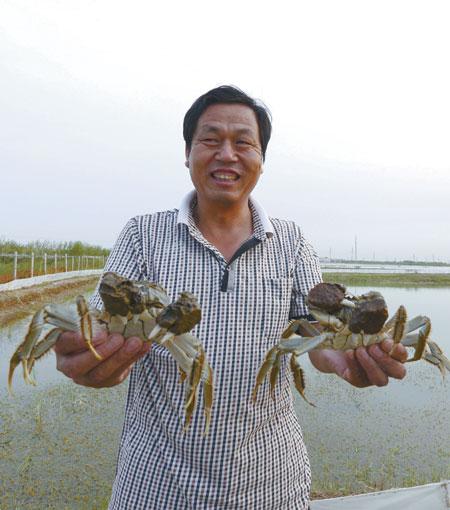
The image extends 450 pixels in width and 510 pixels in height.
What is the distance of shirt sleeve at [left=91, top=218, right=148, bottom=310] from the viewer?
2441mm

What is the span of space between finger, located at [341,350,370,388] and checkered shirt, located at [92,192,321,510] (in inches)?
15.4

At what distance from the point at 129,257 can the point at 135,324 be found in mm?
505

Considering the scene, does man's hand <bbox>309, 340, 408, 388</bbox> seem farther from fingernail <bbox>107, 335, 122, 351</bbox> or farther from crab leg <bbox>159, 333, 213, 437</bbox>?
fingernail <bbox>107, 335, 122, 351</bbox>

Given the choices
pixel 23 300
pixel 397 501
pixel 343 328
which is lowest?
pixel 397 501

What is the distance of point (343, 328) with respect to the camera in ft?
7.98

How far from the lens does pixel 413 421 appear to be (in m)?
8.12

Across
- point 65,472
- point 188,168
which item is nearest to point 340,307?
point 188,168

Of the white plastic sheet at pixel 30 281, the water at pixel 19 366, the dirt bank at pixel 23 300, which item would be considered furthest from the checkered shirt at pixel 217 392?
the white plastic sheet at pixel 30 281

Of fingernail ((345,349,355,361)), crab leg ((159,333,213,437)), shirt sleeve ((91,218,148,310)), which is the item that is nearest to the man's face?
shirt sleeve ((91,218,148,310))

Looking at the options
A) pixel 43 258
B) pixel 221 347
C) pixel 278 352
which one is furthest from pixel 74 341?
pixel 43 258

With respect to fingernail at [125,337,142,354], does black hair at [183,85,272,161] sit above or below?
above

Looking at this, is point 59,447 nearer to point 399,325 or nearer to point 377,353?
point 377,353

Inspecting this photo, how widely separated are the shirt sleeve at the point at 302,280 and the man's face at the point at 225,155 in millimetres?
588

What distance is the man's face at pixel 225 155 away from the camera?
2533 mm
